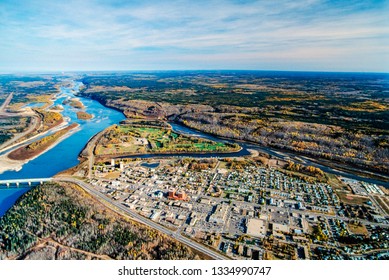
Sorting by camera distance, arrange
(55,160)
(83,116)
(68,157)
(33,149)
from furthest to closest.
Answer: (83,116), (33,149), (68,157), (55,160)

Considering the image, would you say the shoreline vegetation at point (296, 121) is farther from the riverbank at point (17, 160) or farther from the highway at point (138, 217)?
the riverbank at point (17, 160)

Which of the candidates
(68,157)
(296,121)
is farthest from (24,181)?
(296,121)

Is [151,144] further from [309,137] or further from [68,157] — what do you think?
[309,137]

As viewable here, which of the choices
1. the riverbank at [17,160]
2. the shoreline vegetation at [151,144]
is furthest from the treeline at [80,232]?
the shoreline vegetation at [151,144]

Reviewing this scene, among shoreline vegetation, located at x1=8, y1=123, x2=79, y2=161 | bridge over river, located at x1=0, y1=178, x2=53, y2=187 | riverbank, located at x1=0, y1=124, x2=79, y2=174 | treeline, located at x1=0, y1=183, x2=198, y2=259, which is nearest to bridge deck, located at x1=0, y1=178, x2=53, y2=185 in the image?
bridge over river, located at x1=0, y1=178, x2=53, y2=187

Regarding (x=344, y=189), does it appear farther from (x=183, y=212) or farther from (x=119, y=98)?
(x=119, y=98)

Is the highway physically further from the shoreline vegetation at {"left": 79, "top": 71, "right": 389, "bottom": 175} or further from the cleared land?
the shoreline vegetation at {"left": 79, "top": 71, "right": 389, "bottom": 175}
